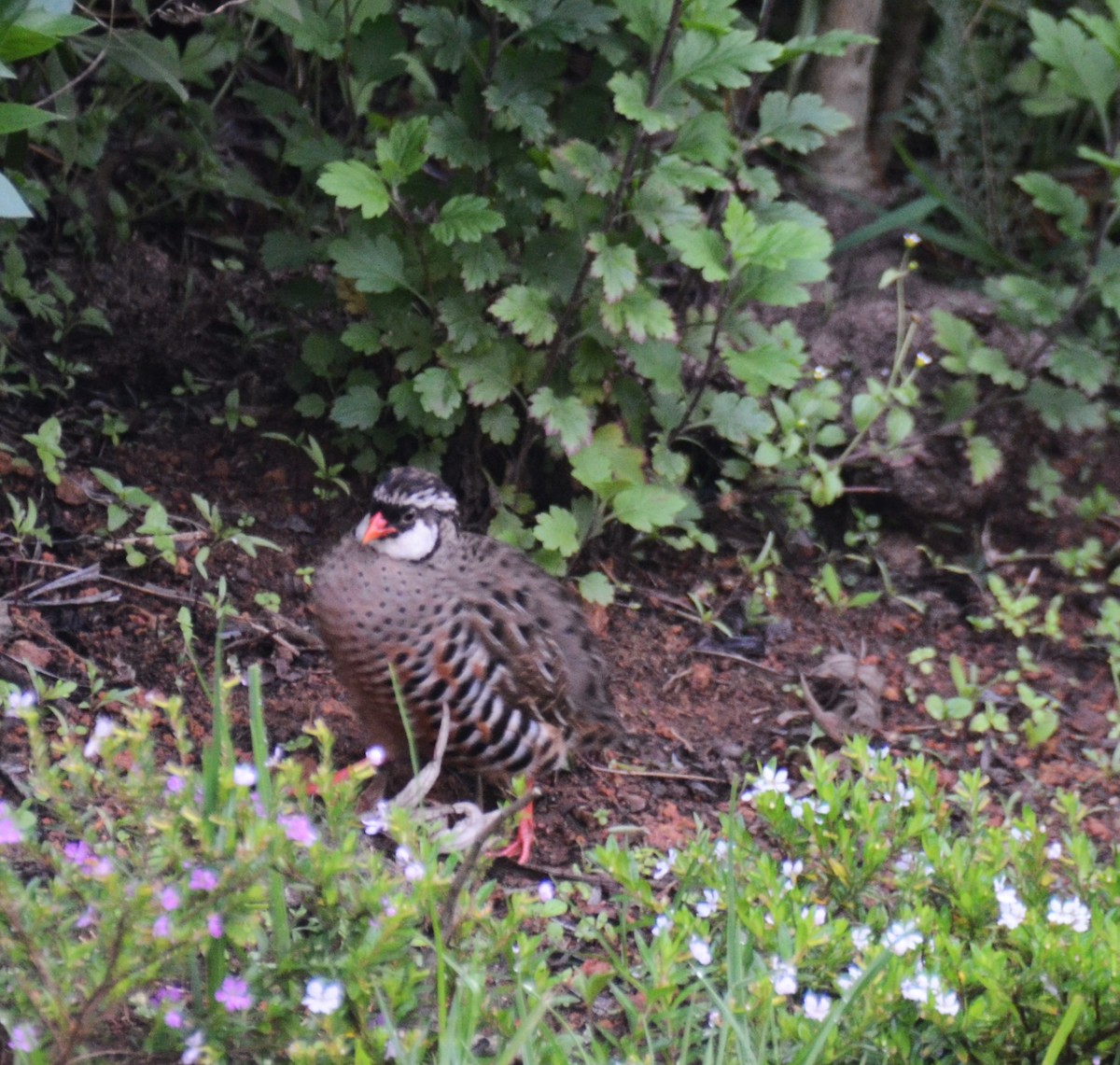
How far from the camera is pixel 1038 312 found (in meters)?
5.64

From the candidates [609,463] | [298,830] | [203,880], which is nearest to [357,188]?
[609,463]

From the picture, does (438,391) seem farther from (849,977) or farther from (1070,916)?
(1070,916)

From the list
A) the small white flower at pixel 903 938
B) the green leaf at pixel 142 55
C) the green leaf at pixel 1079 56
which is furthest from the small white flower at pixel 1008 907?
the green leaf at pixel 1079 56

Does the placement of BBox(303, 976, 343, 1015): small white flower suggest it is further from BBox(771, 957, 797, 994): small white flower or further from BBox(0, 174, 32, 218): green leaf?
BBox(0, 174, 32, 218): green leaf

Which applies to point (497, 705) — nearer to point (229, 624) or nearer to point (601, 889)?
point (601, 889)

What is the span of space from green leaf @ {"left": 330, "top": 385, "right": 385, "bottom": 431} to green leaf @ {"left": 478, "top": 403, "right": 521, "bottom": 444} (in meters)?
0.37

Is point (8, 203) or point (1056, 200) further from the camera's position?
point (1056, 200)

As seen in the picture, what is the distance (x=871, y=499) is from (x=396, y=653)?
2.46 m

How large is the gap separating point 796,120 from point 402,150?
1324 mm

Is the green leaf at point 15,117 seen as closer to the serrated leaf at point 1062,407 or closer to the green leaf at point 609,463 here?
the green leaf at point 609,463

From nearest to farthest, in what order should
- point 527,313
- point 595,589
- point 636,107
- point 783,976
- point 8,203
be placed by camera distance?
1. point 783,976
2. point 8,203
3. point 636,107
4. point 527,313
5. point 595,589

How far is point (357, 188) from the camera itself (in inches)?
169

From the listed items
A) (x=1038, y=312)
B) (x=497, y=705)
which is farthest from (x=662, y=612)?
(x=1038, y=312)

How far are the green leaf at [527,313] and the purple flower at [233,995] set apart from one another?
225 centimetres
